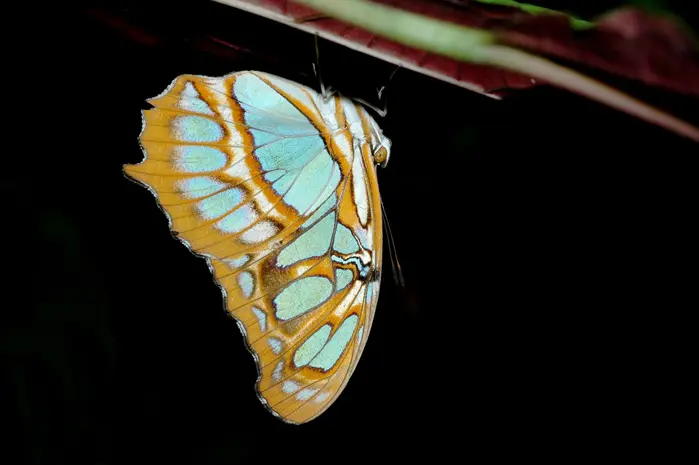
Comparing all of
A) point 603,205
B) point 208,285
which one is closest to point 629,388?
point 603,205

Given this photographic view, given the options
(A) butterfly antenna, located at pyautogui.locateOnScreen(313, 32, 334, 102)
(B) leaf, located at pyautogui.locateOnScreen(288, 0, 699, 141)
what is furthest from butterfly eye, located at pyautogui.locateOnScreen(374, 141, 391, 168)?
(B) leaf, located at pyautogui.locateOnScreen(288, 0, 699, 141)

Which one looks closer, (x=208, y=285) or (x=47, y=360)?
(x=47, y=360)

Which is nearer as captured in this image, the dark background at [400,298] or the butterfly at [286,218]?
the butterfly at [286,218]

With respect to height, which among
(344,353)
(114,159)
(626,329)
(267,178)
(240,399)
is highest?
(114,159)

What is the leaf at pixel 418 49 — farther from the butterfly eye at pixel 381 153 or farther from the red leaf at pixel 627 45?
the butterfly eye at pixel 381 153

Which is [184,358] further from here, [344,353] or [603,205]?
[603,205]

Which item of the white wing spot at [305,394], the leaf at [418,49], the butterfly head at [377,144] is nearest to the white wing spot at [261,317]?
the white wing spot at [305,394]
